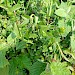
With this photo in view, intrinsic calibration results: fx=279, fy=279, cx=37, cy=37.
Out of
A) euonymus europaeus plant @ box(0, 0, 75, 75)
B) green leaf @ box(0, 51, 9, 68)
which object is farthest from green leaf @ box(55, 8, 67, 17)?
green leaf @ box(0, 51, 9, 68)

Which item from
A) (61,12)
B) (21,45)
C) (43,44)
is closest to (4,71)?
(21,45)

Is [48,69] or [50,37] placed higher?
[50,37]

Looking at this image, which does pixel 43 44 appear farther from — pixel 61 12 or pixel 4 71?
pixel 4 71

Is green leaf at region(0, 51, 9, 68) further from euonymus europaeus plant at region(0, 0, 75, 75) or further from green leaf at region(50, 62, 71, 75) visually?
green leaf at region(50, 62, 71, 75)

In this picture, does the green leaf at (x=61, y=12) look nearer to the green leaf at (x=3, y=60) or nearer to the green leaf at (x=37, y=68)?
the green leaf at (x=37, y=68)

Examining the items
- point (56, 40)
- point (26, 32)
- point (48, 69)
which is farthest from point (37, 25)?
point (48, 69)

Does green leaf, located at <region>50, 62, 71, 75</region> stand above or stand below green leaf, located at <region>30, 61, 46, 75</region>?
above

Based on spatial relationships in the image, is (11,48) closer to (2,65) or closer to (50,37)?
(2,65)
